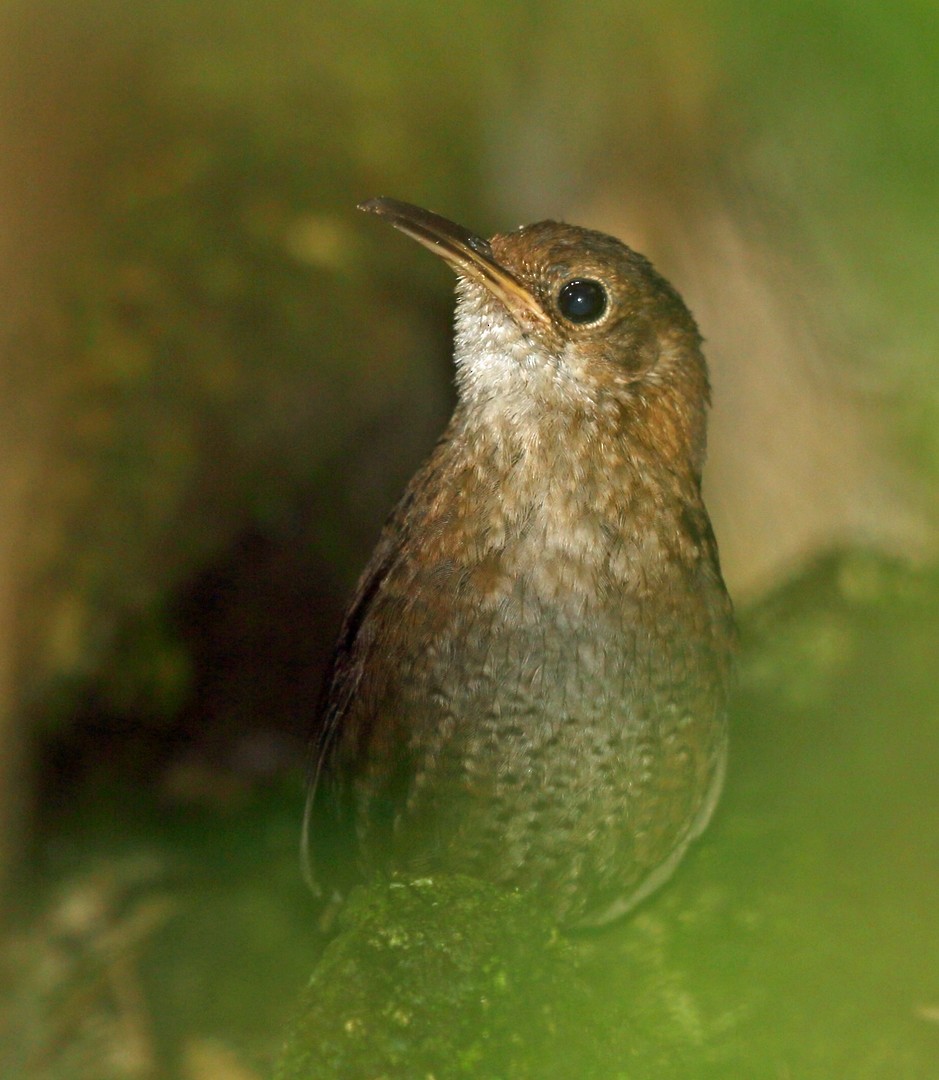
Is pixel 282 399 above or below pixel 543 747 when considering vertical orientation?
above

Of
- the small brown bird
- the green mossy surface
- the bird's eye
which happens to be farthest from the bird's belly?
the bird's eye

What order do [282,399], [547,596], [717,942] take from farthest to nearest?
[282,399] → [547,596] → [717,942]

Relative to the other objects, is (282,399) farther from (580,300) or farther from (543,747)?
(543,747)

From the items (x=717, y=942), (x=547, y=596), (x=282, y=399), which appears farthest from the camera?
(x=282, y=399)

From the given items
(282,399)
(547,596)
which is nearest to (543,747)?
(547,596)

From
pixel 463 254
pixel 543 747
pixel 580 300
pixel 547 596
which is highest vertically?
pixel 463 254

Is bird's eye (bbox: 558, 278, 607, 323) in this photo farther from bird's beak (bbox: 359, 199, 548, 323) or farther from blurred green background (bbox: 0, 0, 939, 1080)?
blurred green background (bbox: 0, 0, 939, 1080)
